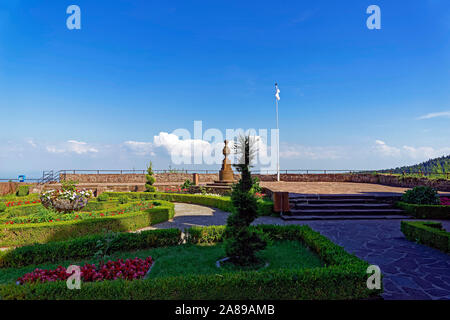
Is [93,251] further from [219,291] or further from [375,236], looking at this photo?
[375,236]

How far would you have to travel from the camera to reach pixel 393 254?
21.9ft

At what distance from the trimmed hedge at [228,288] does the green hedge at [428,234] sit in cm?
453

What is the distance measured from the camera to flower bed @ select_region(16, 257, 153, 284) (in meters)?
4.82

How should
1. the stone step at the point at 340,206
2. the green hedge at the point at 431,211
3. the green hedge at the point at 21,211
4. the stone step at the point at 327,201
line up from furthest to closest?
the stone step at the point at 327,201, the stone step at the point at 340,206, the green hedge at the point at 21,211, the green hedge at the point at 431,211

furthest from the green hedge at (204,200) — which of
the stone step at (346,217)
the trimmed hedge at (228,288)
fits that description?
the trimmed hedge at (228,288)

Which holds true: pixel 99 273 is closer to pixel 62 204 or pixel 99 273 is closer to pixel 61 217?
pixel 61 217

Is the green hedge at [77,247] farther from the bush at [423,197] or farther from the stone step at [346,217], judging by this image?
the bush at [423,197]

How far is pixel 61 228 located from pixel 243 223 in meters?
6.84

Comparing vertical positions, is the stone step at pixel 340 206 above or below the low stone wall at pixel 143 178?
below

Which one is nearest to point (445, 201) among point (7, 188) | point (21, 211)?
point (21, 211)

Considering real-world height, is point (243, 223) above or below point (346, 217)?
above

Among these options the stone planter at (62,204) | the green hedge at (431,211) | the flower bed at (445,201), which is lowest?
the green hedge at (431,211)

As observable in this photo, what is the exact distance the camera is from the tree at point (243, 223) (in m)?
5.71
